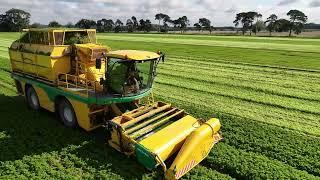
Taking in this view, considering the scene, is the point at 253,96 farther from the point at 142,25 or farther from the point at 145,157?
the point at 142,25

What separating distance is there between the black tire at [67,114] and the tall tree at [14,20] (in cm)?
10400

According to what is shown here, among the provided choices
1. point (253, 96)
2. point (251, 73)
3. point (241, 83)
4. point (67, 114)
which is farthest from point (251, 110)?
point (251, 73)

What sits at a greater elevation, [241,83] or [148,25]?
[148,25]

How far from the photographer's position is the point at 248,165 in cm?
797

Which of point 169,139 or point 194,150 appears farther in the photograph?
point 169,139

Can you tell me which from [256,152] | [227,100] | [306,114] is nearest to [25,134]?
[256,152]

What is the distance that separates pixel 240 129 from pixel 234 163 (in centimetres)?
234

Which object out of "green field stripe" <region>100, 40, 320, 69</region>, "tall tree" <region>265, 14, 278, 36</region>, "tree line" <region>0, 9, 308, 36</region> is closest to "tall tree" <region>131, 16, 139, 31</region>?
"tree line" <region>0, 9, 308, 36</region>

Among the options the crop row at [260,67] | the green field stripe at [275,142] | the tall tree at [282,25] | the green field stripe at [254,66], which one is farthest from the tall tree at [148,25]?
the green field stripe at [275,142]

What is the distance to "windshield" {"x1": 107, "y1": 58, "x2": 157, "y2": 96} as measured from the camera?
30.7ft

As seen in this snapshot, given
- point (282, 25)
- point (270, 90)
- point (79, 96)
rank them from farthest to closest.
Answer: point (282, 25), point (270, 90), point (79, 96)

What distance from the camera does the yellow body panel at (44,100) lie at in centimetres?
1123

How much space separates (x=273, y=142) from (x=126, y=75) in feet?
14.4

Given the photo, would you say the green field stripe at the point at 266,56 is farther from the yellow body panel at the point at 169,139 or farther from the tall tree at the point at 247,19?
the tall tree at the point at 247,19
